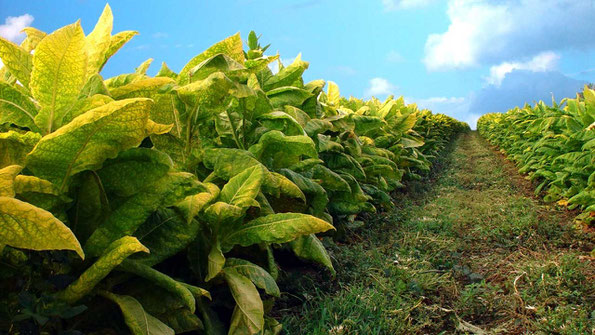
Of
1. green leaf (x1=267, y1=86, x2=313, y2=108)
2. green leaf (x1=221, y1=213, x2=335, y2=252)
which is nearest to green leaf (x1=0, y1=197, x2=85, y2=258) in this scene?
green leaf (x1=221, y1=213, x2=335, y2=252)

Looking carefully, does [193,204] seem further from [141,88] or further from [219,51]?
[219,51]

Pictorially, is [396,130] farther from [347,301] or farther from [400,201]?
[347,301]

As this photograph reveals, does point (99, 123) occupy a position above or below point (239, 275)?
above

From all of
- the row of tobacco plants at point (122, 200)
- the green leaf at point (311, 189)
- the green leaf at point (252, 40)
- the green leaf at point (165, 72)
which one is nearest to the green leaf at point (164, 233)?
the row of tobacco plants at point (122, 200)

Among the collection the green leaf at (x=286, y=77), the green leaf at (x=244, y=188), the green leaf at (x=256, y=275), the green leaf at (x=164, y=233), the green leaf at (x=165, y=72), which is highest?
the green leaf at (x=286, y=77)

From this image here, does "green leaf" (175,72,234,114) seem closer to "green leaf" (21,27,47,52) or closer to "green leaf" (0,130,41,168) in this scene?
"green leaf" (0,130,41,168)

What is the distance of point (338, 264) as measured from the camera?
3240 millimetres

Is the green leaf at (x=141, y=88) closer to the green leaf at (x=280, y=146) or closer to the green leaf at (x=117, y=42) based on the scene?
the green leaf at (x=117, y=42)

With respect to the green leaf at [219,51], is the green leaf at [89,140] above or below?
below

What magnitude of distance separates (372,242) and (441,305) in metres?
1.28

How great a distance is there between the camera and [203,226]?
1997 millimetres

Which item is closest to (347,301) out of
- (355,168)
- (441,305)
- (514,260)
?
(441,305)

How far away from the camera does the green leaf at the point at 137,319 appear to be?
137cm

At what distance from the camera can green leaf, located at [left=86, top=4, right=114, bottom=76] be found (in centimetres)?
169
